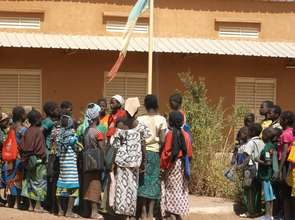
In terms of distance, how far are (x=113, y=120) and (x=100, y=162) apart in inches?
24.4

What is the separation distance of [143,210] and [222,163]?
2676 millimetres

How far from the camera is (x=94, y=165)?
9.02 metres

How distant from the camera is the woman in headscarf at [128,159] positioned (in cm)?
858

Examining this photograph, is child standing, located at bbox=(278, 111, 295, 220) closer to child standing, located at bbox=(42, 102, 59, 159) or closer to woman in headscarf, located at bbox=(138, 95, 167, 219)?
woman in headscarf, located at bbox=(138, 95, 167, 219)

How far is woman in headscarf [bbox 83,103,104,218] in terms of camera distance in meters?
9.14

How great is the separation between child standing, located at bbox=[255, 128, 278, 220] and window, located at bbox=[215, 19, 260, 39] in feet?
30.2

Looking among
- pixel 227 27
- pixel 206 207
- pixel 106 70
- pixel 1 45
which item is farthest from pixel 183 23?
pixel 206 207

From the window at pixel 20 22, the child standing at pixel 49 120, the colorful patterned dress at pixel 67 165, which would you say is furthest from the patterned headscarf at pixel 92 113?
the window at pixel 20 22

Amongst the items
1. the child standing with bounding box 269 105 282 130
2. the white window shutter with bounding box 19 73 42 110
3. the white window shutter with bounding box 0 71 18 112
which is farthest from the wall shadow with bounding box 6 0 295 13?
the child standing with bounding box 269 105 282 130

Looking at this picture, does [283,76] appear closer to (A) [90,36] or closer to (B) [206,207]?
(A) [90,36]

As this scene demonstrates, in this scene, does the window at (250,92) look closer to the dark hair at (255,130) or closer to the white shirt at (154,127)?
the dark hair at (255,130)

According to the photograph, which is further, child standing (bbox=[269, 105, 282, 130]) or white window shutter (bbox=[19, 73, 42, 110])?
white window shutter (bbox=[19, 73, 42, 110])

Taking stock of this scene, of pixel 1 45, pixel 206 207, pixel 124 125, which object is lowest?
pixel 206 207

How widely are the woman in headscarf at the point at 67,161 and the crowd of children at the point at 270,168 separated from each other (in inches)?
97.3
